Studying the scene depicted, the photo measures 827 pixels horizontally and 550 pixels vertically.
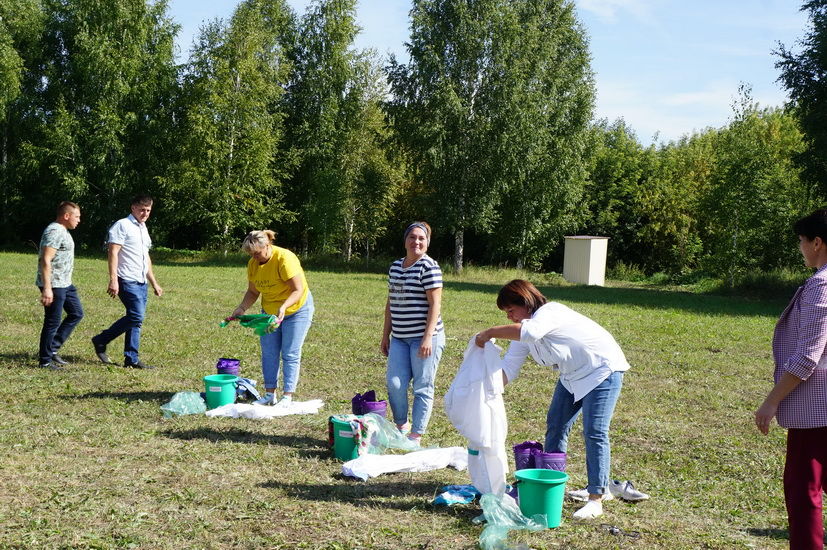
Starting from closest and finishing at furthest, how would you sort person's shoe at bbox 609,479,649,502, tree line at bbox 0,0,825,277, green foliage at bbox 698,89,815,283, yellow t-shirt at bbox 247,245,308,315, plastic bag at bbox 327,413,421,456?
person's shoe at bbox 609,479,649,502, plastic bag at bbox 327,413,421,456, yellow t-shirt at bbox 247,245,308,315, green foliage at bbox 698,89,815,283, tree line at bbox 0,0,825,277

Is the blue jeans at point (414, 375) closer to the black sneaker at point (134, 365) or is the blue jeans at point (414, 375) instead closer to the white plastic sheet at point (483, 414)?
the white plastic sheet at point (483, 414)

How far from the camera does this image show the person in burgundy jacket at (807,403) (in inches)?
141

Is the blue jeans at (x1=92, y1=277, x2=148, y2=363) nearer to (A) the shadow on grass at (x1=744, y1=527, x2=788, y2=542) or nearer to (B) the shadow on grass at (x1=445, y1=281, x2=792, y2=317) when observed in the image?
(A) the shadow on grass at (x1=744, y1=527, x2=788, y2=542)

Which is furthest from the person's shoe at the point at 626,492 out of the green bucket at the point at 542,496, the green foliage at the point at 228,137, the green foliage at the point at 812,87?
the green foliage at the point at 228,137

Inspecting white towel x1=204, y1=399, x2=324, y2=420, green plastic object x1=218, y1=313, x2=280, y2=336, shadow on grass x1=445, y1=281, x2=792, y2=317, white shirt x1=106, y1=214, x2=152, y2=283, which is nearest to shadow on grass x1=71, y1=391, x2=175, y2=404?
white towel x1=204, y1=399, x2=324, y2=420

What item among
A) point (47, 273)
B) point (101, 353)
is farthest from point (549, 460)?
point (101, 353)

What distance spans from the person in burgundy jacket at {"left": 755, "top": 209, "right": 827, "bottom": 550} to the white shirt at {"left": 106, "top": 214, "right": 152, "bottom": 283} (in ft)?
24.1

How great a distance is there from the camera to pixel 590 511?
4.83 m

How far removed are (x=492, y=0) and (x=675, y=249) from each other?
48.2 feet

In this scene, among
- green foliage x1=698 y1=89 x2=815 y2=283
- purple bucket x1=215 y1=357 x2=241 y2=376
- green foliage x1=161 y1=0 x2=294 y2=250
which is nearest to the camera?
purple bucket x1=215 y1=357 x2=241 y2=376

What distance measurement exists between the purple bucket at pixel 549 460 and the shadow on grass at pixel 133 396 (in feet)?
14.3

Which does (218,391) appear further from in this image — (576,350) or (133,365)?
(576,350)

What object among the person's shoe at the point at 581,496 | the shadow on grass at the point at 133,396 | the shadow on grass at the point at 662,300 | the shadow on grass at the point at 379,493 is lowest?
the shadow on grass at the point at 379,493

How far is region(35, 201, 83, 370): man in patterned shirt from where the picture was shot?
912 centimetres
